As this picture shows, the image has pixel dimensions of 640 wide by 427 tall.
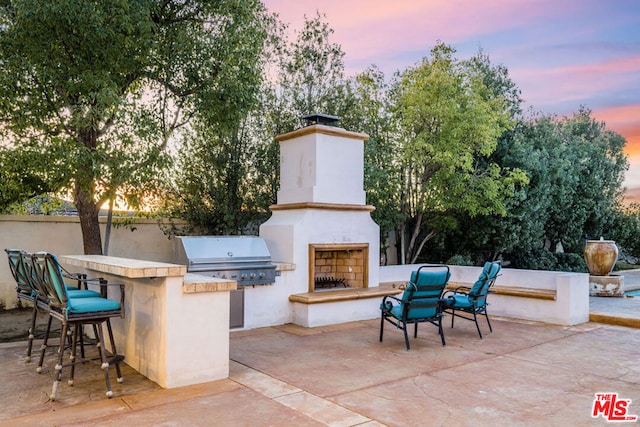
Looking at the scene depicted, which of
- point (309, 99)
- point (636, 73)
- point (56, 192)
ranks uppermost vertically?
point (636, 73)

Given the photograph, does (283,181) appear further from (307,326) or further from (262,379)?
(262,379)

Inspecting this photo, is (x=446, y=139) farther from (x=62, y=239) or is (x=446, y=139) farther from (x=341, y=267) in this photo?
(x=62, y=239)

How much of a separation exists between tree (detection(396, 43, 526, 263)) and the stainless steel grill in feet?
15.2

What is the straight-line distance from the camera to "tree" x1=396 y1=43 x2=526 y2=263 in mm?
9391

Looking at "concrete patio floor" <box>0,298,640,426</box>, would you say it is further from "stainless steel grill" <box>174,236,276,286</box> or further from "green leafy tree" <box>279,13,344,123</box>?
"green leafy tree" <box>279,13,344,123</box>

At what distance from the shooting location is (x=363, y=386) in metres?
3.83

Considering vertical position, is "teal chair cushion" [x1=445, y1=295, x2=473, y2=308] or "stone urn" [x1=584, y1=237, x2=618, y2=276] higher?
"stone urn" [x1=584, y1=237, x2=618, y2=276]

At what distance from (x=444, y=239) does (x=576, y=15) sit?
5.68 m

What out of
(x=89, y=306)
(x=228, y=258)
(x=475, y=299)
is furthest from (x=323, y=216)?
(x=89, y=306)

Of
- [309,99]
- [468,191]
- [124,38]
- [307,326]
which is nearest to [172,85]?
[124,38]

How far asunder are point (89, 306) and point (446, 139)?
25.5 ft

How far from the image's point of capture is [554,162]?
472 inches

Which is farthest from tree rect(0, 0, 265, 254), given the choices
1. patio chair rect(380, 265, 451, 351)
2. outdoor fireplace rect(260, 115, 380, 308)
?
patio chair rect(380, 265, 451, 351)

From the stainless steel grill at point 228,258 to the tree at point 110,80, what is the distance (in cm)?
125
